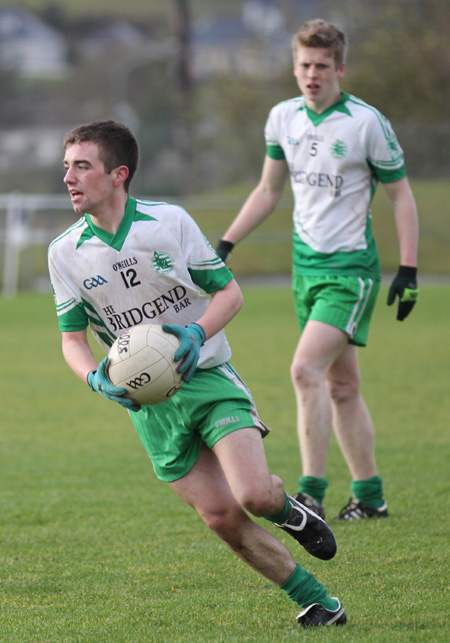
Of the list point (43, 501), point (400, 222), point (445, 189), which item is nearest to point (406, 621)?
point (400, 222)

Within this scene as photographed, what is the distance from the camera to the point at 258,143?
95.5 feet

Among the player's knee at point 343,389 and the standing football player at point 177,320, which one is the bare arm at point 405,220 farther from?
the standing football player at point 177,320

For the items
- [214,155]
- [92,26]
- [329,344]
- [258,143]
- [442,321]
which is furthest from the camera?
[92,26]

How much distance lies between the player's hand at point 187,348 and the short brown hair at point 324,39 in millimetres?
2445

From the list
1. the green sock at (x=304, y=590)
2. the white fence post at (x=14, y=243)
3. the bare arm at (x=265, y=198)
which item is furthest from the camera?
the white fence post at (x=14, y=243)

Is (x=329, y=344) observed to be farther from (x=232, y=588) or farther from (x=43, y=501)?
(x=43, y=501)

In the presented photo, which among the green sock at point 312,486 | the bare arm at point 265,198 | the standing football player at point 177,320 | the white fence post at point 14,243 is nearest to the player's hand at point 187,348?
the standing football player at point 177,320

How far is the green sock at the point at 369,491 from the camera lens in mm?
5605

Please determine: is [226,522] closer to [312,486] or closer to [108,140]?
[108,140]

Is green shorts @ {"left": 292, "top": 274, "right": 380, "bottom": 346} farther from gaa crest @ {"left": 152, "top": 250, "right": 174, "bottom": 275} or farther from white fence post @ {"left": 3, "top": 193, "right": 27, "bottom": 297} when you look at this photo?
white fence post @ {"left": 3, "top": 193, "right": 27, "bottom": 297}

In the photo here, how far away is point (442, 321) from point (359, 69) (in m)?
19.4

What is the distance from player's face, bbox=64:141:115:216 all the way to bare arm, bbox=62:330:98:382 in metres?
0.50

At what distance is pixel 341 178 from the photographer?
18.6 feet

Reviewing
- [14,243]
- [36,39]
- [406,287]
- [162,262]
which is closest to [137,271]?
[162,262]
